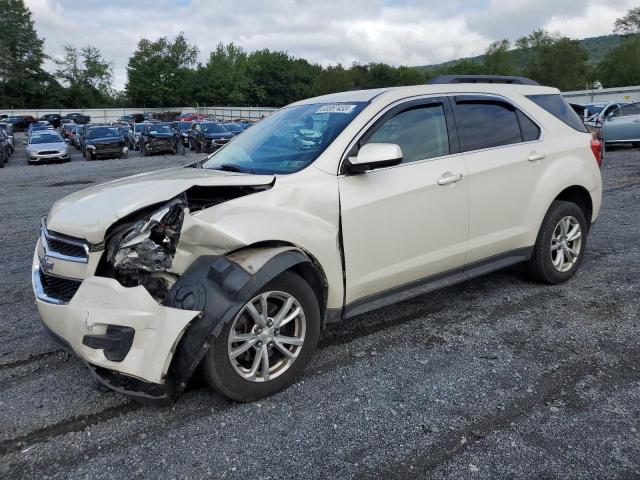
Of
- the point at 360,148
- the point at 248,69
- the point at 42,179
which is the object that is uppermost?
the point at 248,69

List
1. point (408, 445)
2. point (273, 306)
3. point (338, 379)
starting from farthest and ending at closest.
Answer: point (338, 379) < point (273, 306) < point (408, 445)

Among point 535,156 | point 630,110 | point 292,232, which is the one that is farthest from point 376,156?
point 630,110

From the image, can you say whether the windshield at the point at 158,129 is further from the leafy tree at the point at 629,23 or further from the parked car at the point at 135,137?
the leafy tree at the point at 629,23

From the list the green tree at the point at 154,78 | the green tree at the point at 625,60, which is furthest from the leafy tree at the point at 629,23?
the green tree at the point at 154,78

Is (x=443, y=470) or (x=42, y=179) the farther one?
(x=42, y=179)

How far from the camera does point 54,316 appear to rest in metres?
2.88

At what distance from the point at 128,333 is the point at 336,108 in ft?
7.01

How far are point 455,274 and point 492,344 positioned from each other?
60cm

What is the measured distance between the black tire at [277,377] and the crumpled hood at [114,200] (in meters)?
0.64

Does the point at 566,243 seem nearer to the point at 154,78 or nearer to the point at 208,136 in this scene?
the point at 208,136

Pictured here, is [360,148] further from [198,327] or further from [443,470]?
[443,470]

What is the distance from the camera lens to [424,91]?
153 inches

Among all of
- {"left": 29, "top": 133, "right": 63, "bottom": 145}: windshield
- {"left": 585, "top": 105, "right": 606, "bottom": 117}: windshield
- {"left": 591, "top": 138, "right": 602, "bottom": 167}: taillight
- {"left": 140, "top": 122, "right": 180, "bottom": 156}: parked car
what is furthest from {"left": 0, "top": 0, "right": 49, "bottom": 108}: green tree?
{"left": 591, "top": 138, "right": 602, "bottom": 167}: taillight

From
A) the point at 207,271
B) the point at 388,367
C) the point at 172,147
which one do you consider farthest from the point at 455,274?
the point at 172,147
